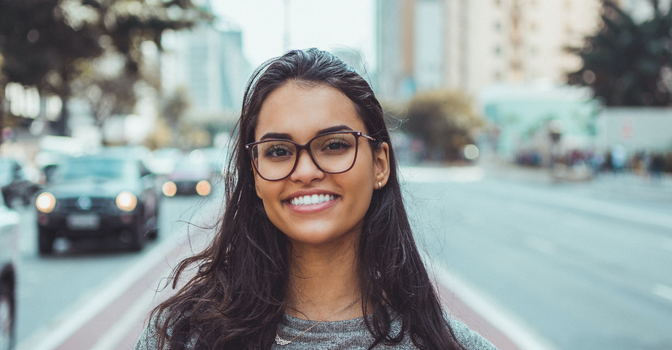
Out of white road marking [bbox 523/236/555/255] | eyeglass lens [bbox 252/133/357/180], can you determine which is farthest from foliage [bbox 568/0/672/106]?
eyeglass lens [bbox 252/133/357/180]

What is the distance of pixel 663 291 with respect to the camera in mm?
8297

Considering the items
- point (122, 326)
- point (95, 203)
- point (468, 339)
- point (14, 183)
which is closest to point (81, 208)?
point (95, 203)

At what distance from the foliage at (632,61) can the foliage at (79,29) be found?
3606 cm

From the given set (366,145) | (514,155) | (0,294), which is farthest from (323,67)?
(514,155)

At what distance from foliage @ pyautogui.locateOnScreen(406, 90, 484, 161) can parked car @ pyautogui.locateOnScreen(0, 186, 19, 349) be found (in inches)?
2480

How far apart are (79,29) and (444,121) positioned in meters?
54.6

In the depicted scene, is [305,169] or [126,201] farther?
[126,201]

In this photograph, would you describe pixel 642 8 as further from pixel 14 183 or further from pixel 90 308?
pixel 90 308

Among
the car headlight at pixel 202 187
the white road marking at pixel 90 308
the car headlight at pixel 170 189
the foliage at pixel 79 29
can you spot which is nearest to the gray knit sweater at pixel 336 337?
the white road marking at pixel 90 308

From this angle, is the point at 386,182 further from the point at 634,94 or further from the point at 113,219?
the point at 634,94

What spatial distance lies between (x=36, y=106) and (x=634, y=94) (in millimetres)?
49678

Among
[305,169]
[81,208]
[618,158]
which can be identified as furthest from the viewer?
[618,158]

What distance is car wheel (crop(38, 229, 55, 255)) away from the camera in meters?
9.88

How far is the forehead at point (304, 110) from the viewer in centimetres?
164
